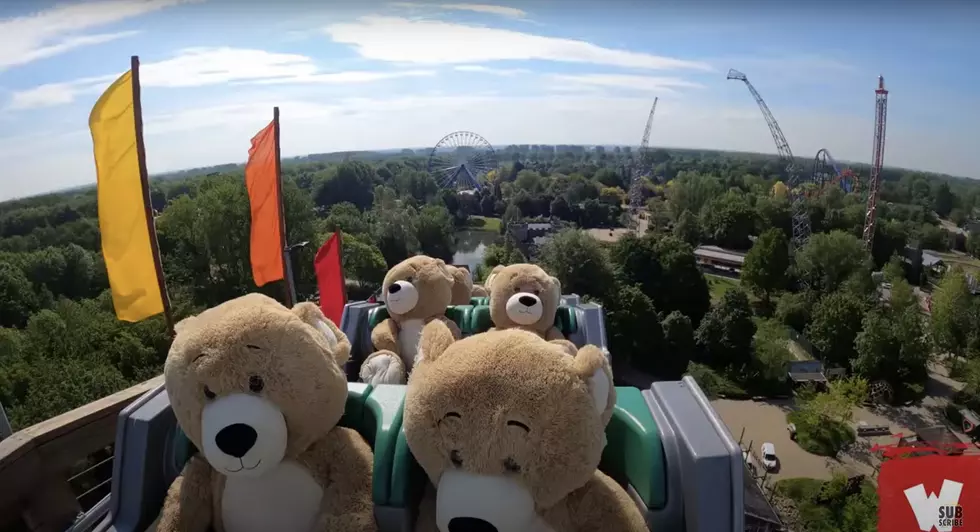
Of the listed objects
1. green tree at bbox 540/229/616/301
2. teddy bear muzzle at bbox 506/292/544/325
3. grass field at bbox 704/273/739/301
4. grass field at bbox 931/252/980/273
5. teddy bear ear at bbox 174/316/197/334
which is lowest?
grass field at bbox 931/252/980/273

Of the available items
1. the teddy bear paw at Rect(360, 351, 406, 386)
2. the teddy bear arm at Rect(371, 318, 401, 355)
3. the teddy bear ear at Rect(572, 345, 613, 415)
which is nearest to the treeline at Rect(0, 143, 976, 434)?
the teddy bear arm at Rect(371, 318, 401, 355)

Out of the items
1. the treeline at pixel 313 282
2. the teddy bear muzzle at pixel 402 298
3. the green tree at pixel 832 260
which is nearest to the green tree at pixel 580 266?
the treeline at pixel 313 282

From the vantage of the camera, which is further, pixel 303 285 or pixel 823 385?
pixel 303 285

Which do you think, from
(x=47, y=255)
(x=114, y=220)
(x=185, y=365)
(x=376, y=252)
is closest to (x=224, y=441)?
(x=185, y=365)

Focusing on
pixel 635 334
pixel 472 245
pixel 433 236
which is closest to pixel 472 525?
pixel 635 334

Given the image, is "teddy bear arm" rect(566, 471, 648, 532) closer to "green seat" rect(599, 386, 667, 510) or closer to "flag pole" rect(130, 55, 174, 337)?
"green seat" rect(599, 386, 667, 510)

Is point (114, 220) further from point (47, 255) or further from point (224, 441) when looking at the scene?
point (47, 255)
